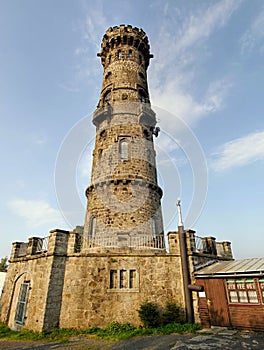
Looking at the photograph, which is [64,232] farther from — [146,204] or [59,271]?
[146,204]

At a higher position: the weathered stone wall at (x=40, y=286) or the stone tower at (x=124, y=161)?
the stone tower at (x=124, y=161)

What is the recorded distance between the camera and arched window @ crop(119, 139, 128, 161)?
18.4 meters

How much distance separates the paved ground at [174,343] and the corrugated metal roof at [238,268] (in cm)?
238

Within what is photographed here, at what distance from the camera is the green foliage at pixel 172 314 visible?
11.0m

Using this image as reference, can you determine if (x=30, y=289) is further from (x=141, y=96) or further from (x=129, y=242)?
(x=141, y=96)

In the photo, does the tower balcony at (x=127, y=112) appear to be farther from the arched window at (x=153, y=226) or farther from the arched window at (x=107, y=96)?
the arched window at (x=153, y=226)

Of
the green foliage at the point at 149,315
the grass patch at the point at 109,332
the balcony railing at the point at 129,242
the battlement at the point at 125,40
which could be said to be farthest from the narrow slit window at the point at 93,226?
the battlement at the point at 125,40

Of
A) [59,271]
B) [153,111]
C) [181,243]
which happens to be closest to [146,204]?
[181,243]

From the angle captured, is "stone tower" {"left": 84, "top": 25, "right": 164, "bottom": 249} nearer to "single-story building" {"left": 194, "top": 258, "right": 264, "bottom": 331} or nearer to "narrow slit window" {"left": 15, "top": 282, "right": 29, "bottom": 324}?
"single-story building" {"left": 194, "top": 258, "right": 264, "bottom": 331}

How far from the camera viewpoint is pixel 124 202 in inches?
635

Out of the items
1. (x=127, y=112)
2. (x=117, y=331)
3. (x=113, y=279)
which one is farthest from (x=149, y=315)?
(x=127, y=112)

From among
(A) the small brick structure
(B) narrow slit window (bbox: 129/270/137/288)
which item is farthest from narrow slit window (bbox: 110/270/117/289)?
(B) narrow slit window (bbox: 129/270/137/288)

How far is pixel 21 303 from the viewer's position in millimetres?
12508

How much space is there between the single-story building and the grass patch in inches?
44.0
